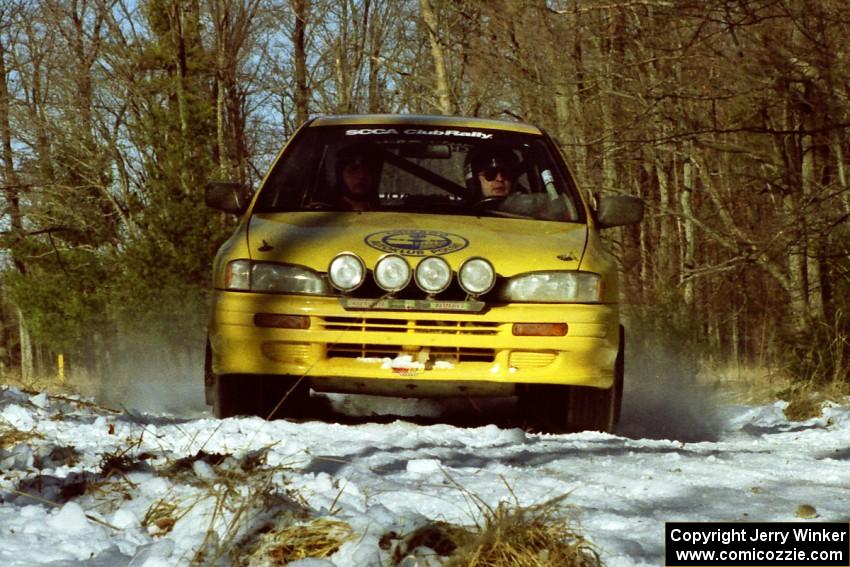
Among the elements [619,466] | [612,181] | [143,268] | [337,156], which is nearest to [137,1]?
[143,268]

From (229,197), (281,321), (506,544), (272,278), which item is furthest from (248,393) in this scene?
(506,544)

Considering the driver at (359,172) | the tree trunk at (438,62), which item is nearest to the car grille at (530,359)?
the driver at (359,172)

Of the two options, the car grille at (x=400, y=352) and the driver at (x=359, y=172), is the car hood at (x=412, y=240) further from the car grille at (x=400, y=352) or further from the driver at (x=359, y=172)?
the driver at (x=359, y=172)

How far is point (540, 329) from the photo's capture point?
219 inches

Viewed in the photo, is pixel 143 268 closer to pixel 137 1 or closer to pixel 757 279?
pixel 137 1

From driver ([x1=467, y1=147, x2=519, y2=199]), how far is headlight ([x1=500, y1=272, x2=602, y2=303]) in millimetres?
1191

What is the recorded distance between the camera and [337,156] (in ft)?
22.4

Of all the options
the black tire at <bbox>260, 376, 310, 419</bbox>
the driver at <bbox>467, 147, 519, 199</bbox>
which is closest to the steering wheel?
the driver at <bbox>467, 147, 519, 199</bbox>

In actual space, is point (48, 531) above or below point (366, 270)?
below

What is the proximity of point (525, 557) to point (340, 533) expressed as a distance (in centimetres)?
45

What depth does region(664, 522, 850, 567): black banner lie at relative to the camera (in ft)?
9.35

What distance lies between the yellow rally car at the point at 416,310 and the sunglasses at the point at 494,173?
0.56 metres

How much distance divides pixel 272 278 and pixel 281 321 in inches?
8.4

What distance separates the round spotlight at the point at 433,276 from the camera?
17.8 ft
